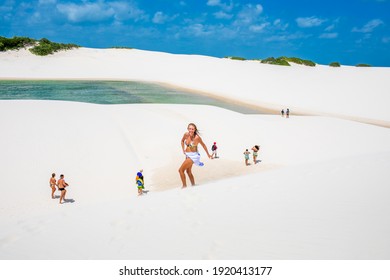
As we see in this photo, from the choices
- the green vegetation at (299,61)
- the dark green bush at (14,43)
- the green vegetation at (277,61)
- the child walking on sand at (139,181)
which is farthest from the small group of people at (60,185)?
the dark green bush at (14,43)

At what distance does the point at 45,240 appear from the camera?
5176mm

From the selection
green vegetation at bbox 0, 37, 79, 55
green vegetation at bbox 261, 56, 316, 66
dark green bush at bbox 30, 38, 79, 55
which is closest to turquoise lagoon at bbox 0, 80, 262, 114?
dark green bush at bbox 30, 38, 79, 55

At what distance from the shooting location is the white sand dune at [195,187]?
184 inches

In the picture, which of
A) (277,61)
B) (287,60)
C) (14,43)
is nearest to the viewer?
(14,43)

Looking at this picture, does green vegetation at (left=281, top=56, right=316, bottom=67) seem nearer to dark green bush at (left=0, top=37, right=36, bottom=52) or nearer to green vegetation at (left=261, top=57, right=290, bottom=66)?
green vegetation at (left=261, top=57, right=290, bottom=66)

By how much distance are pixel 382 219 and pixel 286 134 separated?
14.4 meters

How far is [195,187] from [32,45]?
62810 millimetres

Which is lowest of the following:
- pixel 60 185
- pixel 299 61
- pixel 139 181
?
pixel 60 185

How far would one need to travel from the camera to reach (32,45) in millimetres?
58625

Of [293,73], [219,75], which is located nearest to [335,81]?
[293,73]

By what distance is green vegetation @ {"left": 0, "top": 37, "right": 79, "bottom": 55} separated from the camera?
2189 inches

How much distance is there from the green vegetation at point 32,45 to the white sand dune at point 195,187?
4099 centimetres

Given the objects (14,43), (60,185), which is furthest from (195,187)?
(14,43)

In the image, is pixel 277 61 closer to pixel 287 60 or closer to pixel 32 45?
pixel 287 60
